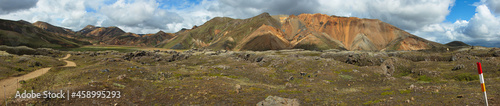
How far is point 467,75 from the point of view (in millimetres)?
38875

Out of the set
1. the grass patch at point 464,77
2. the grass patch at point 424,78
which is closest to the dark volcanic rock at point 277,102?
the grass patch at point 424,78

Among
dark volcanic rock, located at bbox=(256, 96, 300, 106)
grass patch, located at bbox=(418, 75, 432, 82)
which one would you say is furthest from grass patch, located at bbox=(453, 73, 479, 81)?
dark volcanic rock, located at bbox=(256, 96, 300, 106)

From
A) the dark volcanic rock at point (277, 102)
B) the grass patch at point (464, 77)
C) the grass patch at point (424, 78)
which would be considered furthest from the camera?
the grass patch at point (424, 78)

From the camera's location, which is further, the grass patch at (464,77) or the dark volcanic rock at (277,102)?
the grass patch at (464,77)

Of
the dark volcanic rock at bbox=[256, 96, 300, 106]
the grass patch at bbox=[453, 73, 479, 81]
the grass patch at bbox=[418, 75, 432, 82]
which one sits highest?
the dark volcanic rock at bbox=[256, 96, 300, 106]

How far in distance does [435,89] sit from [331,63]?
97.1ft

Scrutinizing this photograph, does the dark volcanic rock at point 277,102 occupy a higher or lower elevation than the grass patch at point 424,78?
higher

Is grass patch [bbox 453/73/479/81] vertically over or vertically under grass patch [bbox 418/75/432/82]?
over

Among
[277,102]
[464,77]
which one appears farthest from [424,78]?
[277,102]

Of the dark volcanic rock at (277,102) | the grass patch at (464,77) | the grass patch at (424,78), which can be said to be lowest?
the grass patch at (424,78)

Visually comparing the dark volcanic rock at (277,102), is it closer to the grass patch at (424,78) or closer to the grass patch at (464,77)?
the grass patch at (424,78)

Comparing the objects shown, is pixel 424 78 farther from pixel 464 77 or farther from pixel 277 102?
pixel 277 102

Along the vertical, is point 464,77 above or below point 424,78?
above

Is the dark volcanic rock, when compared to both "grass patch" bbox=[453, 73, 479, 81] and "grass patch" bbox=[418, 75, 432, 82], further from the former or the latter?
"grass patch" bbox=[453, 73, 479, 81]
